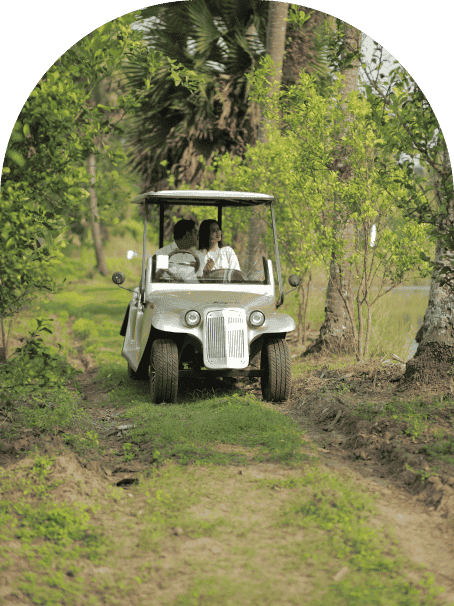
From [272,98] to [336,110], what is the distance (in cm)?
206

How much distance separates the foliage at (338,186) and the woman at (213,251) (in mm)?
1777

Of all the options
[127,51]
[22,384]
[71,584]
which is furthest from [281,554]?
[127,51]

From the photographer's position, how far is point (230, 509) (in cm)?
409

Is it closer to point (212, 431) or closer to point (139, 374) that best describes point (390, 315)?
point (139, 374)

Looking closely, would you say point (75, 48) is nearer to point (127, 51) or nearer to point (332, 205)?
point (127, 51)

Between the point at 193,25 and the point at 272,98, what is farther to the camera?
the point at 193,25

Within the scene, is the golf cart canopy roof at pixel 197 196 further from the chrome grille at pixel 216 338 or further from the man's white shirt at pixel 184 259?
the chrome grille at pixel 216 338

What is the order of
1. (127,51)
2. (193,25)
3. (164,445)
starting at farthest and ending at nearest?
(193,25), (127,51), (164,445)

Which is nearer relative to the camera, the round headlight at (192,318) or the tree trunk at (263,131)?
the round headlight at (192,318)

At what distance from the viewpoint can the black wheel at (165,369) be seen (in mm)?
6695

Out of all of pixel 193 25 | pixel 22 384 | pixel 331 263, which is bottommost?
pixel 22 384

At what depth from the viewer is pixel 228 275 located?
7434mm

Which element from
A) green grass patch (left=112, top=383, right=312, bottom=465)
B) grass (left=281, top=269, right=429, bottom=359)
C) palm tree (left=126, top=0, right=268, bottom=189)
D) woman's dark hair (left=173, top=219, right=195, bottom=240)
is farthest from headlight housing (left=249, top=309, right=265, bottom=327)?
palm tree (left=126, top=0, right=268, bottom=189)

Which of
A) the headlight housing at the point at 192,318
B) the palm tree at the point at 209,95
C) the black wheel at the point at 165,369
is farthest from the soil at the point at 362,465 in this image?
the palm tree at the point at 209,95
